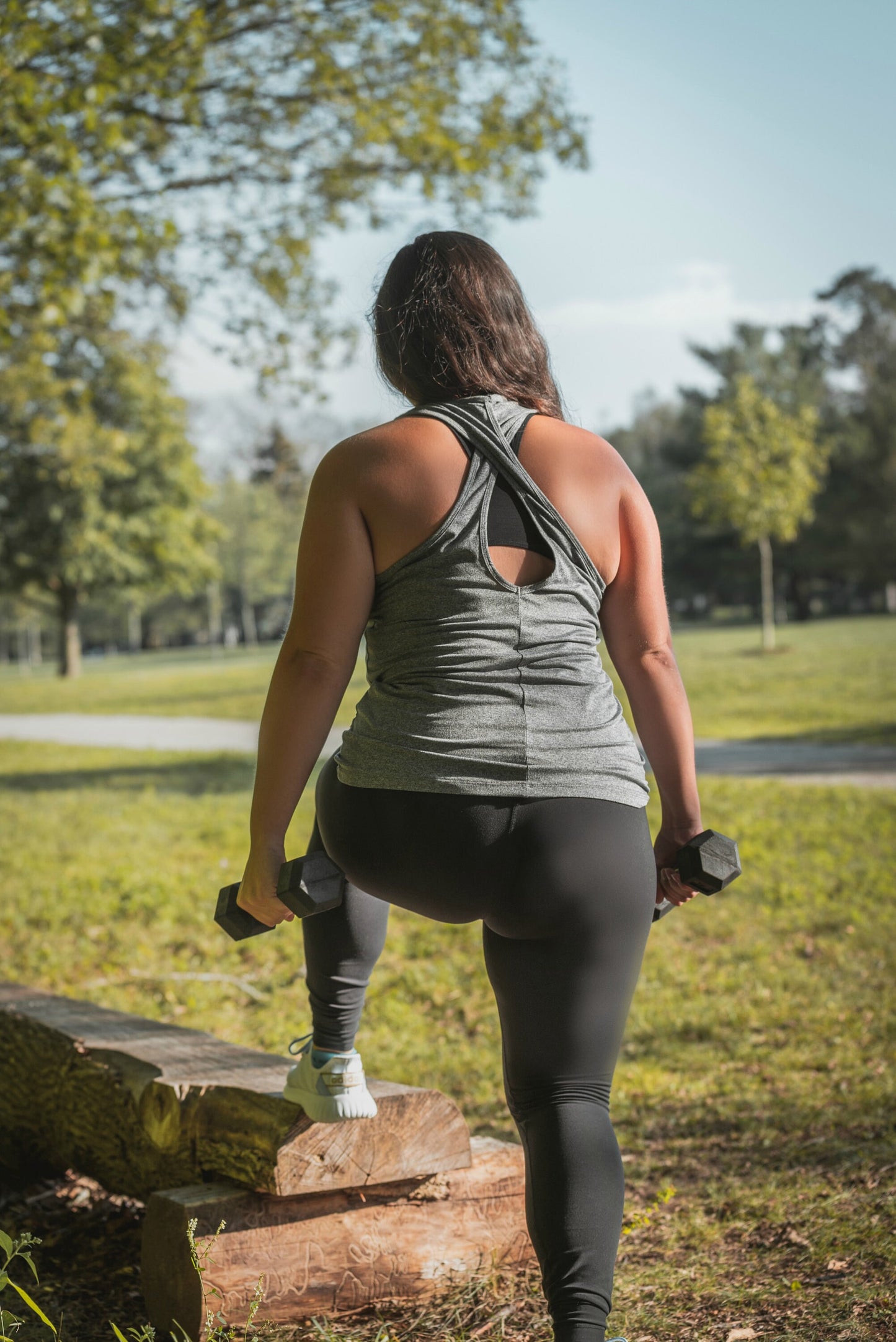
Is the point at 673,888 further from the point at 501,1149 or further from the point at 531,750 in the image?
the point at 501,1149

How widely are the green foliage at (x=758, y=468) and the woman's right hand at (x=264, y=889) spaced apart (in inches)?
1023

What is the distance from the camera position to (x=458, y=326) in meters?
1.99

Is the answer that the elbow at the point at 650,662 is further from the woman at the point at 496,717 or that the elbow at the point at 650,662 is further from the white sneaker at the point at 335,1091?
the white sneaker at the point at 335,1091

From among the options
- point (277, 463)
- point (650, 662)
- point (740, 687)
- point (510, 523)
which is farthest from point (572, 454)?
point (277, 463)

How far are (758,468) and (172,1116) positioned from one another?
2622 centimetres

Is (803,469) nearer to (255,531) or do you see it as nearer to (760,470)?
(760,470)

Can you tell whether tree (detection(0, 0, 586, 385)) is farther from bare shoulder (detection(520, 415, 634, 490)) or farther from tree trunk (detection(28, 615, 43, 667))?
tree trunk (detection(28, 615, 43, 667))

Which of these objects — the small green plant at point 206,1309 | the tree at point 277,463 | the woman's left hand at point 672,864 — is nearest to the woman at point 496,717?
the woman's left hand at point 672,864

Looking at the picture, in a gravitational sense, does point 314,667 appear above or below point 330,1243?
above

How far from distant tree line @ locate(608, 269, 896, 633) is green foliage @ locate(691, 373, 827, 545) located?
0.05 m

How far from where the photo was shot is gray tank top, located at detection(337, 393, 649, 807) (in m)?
1.81

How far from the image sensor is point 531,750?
1.80 meters

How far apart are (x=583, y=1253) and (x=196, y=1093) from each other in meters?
1.18

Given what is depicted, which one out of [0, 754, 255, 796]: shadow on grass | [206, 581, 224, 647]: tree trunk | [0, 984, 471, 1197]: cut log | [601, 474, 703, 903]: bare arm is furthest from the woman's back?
[206, 581, 224, 647]: tree trunk
